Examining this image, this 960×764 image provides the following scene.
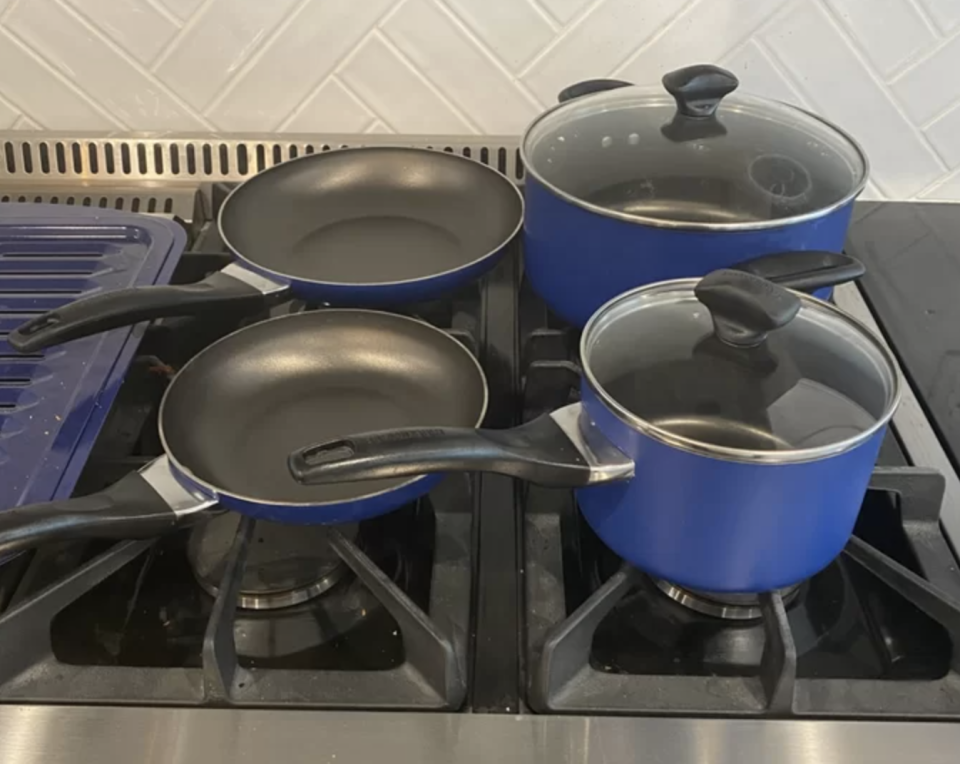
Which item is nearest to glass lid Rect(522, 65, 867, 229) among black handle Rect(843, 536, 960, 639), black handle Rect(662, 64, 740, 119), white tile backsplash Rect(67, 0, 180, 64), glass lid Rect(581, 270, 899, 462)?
black handle Rect(662, 64, 740, 119)

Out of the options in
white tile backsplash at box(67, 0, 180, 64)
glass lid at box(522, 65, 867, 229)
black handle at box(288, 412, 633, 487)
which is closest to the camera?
black handle at box(288, 412, 633, 487)

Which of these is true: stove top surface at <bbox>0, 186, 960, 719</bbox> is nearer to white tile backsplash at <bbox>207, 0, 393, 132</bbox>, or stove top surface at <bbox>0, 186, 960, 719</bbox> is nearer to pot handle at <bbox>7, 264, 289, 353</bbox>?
pot handle at <bbox>7, 264, 289, 353</bbox>

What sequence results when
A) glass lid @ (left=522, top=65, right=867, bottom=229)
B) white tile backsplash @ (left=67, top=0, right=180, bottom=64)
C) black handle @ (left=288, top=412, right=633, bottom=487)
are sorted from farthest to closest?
white tile backsplash @ (left=67, top=0, right=180, bottom=64)
glass lid @ (left=522, top=65, right=867, bottom=229)
black handle @ (left=288, top=412, right=633, bottom=487)

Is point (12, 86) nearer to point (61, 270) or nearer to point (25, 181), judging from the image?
point (25, 181)

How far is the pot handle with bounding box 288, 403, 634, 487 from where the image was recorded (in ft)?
1.55

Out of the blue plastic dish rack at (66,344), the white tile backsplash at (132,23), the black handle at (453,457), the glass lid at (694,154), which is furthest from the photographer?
the white tile backsplash at (132,23)

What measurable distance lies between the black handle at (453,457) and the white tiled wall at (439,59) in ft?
1.58

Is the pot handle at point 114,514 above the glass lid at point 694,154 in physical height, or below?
above

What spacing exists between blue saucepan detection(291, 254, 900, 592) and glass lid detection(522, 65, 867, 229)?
0.12m

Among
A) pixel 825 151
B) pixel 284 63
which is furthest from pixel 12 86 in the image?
pixel 825 151

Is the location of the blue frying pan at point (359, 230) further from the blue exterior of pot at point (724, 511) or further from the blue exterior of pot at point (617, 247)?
the blue exterior of pot at point (724, 511)

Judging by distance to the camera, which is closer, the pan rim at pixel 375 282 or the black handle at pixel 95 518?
the black handle at pixel 95 518

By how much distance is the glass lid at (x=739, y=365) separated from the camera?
1.72ft

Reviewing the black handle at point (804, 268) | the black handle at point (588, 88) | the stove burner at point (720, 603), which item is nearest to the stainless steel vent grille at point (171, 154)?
the black handle at point (588, 88)
